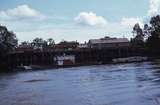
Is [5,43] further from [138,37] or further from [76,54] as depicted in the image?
[138,37]

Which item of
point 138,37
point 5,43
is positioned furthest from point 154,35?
point 5,43

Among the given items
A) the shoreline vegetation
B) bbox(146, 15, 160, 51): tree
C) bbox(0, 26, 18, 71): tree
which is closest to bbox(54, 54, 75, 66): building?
the shoreline vegetation

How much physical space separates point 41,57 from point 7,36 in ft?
63.4

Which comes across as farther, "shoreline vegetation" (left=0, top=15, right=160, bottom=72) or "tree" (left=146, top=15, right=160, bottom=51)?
"tree" (left=146, top=15, right=160, bottom=51)

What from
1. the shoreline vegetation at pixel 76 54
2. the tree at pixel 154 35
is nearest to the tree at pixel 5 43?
the shoreline vegetation at pixel 76 54

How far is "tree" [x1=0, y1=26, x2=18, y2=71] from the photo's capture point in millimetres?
144750

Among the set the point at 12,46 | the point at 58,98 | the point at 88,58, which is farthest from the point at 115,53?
the point at 58,98

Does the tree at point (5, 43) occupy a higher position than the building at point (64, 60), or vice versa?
the tree at point (5, 43)

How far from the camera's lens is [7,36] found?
155 m

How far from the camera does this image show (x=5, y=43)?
15150 cm

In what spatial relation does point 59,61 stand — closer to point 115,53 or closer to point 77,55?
point 77,55

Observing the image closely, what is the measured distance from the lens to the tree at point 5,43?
145 metres

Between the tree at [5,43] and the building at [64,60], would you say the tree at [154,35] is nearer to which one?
the building at [64,60]

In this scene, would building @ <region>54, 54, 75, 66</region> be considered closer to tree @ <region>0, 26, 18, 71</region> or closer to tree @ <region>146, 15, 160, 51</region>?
tree @ <region>0, 26, 18, 71</region>
